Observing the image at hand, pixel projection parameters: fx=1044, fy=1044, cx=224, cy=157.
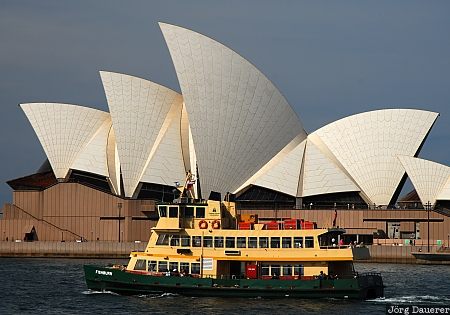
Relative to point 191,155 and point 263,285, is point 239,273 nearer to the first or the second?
point 263,285

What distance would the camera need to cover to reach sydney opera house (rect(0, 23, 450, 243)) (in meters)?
75.2

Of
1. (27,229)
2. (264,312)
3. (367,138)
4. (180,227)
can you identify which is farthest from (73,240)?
(264,312)

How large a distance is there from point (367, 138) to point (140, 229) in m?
18.1

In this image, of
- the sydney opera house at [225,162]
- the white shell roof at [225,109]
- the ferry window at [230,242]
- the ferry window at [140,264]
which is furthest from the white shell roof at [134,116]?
the ferry window at [230,242]

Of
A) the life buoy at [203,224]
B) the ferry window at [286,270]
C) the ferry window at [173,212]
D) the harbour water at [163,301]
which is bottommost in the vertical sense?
the harbour water at [163,301]

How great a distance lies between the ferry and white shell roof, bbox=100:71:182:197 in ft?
111

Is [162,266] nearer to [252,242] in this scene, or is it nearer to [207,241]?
[207,241]

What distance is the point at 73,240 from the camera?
7700 cm

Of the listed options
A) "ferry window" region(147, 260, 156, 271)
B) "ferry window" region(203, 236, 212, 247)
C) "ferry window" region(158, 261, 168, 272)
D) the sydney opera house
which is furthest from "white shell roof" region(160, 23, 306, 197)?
"ferry window" region(203, 236, 212, 247)

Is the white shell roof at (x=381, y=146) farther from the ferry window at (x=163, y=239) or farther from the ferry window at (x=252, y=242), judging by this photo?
the ferry window at (x=252, y=242)

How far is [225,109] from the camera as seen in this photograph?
246 ft

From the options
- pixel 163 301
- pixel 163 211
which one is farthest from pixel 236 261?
pixel 163 211

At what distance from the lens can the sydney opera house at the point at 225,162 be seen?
247 ft

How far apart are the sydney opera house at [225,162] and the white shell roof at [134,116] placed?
74 mm
